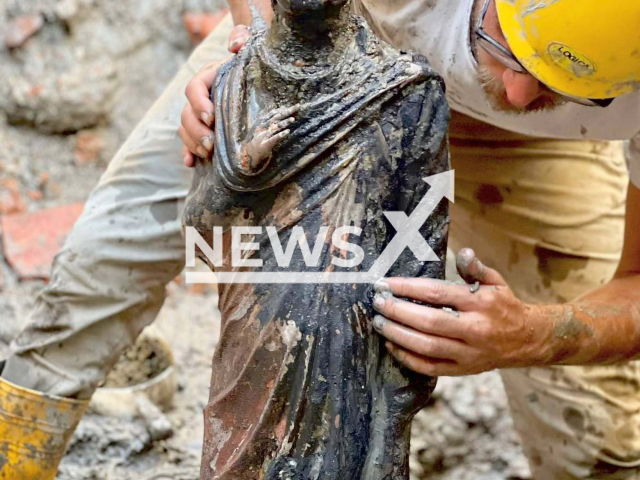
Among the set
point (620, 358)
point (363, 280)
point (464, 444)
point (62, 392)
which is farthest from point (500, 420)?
point (363, 280)

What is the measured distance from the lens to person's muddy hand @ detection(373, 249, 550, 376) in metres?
1.58

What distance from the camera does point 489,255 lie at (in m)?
2.63

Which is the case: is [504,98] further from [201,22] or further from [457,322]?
[201,22]

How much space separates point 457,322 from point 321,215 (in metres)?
0.31

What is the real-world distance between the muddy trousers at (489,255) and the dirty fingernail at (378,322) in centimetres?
97

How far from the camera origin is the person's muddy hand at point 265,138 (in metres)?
1.53

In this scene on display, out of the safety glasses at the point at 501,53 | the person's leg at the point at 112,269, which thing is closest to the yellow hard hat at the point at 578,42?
the safety glasses at the point at 501,53

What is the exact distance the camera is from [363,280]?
1.59m

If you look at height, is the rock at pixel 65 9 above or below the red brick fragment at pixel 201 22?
above

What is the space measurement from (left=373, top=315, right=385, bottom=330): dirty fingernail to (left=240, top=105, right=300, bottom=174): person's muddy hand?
33 centimetres

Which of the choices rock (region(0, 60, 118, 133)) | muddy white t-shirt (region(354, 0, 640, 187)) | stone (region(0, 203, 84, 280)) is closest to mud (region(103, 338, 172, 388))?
stone (region(0, 203, 84, 280))

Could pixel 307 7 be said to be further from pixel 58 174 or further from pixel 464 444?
pixel 58 174

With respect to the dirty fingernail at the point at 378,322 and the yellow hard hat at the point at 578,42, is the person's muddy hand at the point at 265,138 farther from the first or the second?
the yellow hard hat at the point at 578,42

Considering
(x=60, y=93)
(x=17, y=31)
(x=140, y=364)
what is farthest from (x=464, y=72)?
(x=17, y=31)
